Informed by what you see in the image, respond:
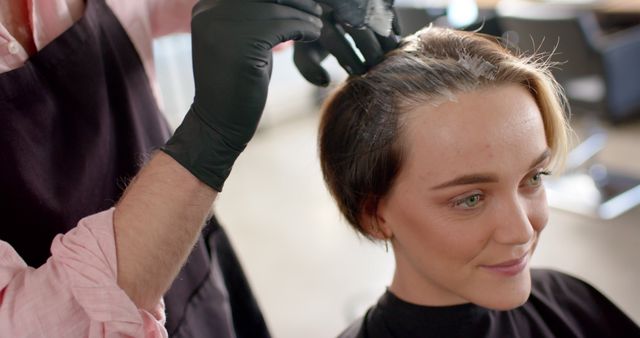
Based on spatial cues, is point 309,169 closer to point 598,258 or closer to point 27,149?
point 598,258

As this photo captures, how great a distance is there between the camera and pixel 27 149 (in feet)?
3.08

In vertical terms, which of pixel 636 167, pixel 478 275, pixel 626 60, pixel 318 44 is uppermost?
pixel 318 44

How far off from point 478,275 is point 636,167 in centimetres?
272

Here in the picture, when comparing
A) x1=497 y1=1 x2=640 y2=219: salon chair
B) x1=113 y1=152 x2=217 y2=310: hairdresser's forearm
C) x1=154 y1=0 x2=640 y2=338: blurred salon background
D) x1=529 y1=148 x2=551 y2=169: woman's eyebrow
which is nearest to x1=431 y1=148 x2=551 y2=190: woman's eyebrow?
x1=529 y1=148 x2=551 y2=169: woman's eyebrow

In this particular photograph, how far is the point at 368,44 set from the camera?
3.49 ft

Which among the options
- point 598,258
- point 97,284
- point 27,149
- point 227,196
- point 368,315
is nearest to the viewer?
point 97,284

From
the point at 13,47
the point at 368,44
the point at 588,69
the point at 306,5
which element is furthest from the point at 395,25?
the point at 588,69

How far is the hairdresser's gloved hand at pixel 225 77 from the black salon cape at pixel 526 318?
1.81ft

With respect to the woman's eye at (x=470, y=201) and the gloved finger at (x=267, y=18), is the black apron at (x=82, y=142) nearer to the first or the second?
the gloved finger at (x=267, y=18)

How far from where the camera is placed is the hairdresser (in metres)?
0.78

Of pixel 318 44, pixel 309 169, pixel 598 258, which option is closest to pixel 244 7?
pixel 318 44

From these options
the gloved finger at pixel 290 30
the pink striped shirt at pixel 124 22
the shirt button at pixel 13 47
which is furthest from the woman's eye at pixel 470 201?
the shirt button at pixel 13 47

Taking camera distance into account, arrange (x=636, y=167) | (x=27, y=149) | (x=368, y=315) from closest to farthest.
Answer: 1. (x=27, y=149)
2. (x=368, y=315)
3. (x=636, y=167)

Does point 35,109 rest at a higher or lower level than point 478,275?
higher
